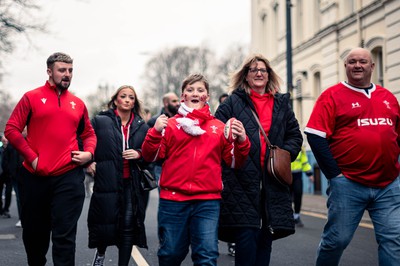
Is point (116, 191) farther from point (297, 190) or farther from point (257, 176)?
point (297, 190)

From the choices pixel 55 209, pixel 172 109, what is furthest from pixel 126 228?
pixel 172 109

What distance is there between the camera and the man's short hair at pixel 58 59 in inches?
224

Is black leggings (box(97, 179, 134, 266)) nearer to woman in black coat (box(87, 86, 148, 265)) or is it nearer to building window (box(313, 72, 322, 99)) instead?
woman in black coat (box(87, 86, 148, 265))

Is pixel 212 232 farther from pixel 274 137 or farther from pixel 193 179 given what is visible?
pixel 274 137

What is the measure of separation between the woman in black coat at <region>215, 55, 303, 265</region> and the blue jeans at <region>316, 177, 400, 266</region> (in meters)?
0.34

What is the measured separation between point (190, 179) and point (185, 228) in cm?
38

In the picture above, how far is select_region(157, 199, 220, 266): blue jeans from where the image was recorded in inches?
191

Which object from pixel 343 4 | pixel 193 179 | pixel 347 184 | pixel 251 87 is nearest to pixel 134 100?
pixel 251 87

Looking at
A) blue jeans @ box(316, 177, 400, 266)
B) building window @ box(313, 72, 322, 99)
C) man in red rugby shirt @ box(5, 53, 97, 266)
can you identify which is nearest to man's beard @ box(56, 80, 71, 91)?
man in red rugby shirt @ box(5, 53, 97, 266)

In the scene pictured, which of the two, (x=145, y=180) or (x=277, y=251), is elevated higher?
(x=145, y=180)

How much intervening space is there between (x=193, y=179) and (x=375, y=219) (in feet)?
4.90

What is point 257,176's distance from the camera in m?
5.17

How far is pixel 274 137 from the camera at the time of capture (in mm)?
5301

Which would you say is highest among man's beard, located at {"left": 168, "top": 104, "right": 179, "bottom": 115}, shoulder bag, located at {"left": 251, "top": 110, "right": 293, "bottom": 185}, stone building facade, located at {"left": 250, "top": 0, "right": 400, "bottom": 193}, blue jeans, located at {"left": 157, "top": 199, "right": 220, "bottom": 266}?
stone building facade, located at {"left": 250, "top": 0, "right": 400, "bottom": 193}
